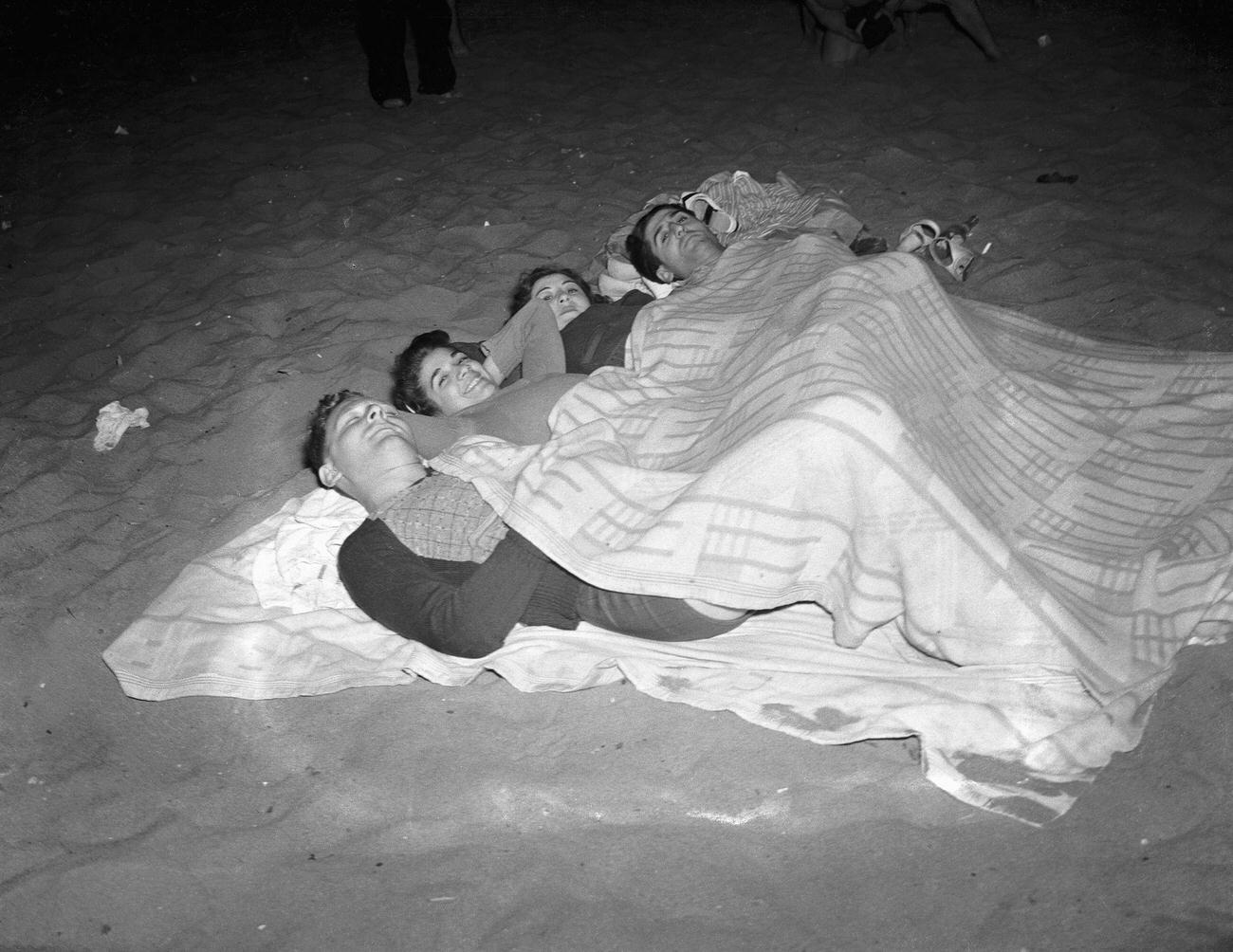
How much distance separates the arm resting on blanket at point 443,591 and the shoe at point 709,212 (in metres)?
2.09

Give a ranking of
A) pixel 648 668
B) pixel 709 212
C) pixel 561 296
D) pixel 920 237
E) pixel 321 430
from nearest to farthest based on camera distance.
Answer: pixel 648 668 < pixel 321 430 < pixel 561 296 < pixel 920 237 < pixel 709 212

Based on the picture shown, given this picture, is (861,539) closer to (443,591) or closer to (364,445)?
(443,591)

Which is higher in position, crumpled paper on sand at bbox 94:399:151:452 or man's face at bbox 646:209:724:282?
man's face at bbox 646:209:724:282

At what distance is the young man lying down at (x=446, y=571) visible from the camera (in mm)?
2002

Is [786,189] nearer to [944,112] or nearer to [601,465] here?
[944,112]

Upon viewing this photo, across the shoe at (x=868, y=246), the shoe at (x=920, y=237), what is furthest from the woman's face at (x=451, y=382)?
the shoe at (x=920, y=237)

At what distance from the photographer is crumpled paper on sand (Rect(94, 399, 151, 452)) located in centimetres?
318

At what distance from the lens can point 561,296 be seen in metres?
3.17

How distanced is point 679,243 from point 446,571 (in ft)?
5.60

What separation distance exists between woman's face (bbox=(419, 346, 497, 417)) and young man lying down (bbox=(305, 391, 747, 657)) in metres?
0.40

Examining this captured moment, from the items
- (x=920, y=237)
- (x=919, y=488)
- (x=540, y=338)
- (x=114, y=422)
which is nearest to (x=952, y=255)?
(x=920, y=237)

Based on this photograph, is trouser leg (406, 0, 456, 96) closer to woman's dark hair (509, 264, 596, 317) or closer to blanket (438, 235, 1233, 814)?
woman's dark hair (509, 264, 596, 317)

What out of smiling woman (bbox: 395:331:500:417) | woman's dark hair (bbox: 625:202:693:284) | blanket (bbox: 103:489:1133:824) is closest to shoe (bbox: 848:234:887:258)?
woman's dark hair (bbox: 625:202:693:284)

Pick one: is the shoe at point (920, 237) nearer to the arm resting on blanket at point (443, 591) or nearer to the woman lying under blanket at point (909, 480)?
the woman lying under blanket at point (909, 480)
